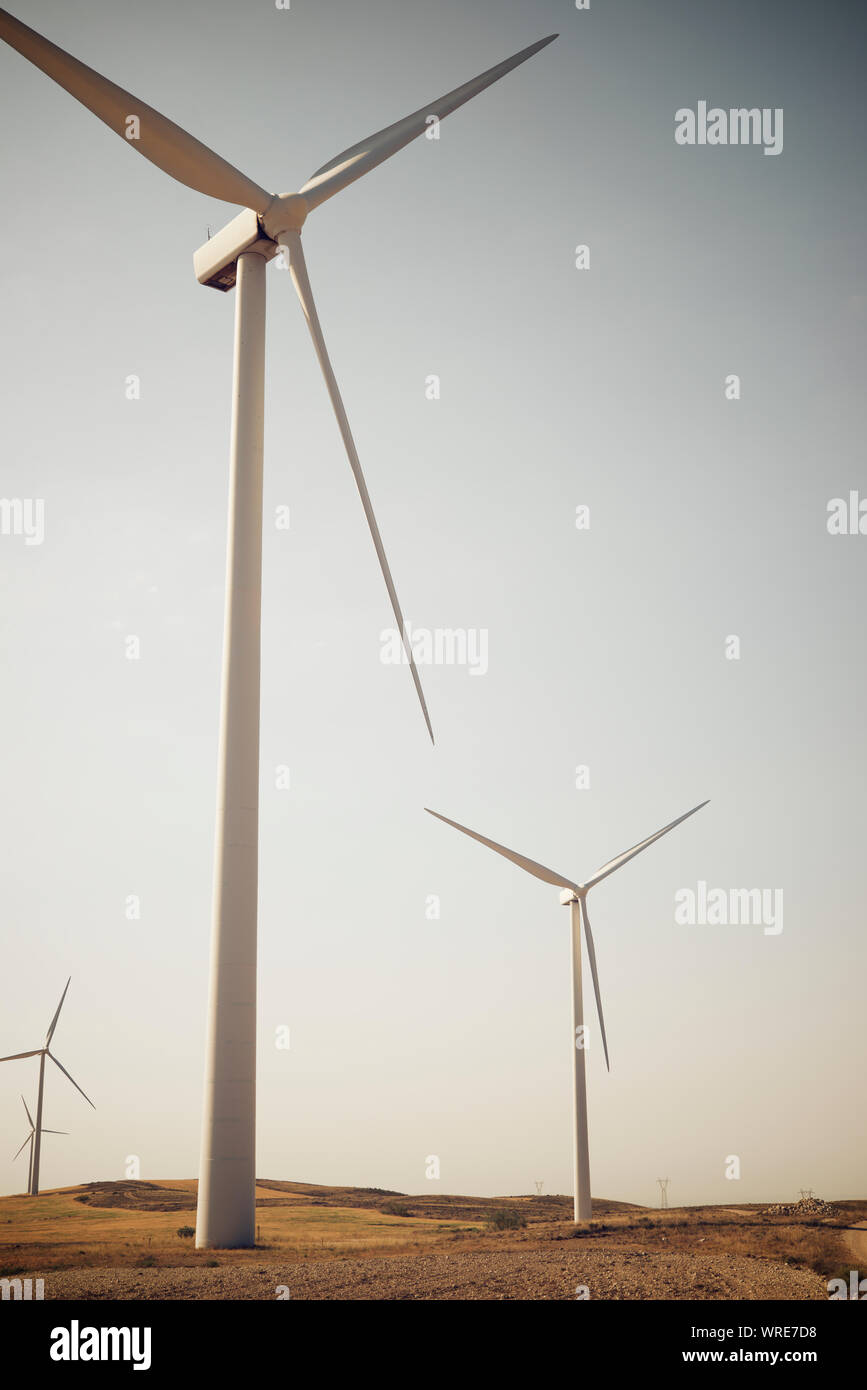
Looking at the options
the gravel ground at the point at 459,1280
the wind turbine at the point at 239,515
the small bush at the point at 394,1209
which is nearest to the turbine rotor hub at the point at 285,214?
the wind turbine at the point at 239,515

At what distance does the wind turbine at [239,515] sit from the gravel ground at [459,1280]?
352 centimetres

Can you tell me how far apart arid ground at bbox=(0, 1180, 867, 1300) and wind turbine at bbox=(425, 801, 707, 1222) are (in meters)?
2.27

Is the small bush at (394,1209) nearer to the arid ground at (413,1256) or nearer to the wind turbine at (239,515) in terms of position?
the arid ground at (413,1256)

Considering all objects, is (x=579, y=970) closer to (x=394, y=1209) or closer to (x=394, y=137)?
(x=394, y=1209)

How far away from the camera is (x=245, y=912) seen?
25297mm

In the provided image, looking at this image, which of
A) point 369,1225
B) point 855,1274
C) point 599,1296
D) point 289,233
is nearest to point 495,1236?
point 369,1225

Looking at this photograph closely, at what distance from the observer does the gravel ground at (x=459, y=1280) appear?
1717cm

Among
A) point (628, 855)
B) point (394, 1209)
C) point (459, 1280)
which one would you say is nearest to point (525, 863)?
point (628, 855)

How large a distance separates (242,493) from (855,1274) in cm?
2286

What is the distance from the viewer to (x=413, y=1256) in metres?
23.3

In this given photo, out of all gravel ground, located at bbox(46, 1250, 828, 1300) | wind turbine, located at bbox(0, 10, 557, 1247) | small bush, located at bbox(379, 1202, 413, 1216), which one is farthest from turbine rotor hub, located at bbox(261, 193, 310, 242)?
small bush, located at bbox(379, 1202, 413, 1216)

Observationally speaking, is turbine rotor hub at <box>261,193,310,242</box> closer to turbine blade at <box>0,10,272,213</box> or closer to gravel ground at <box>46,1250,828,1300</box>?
turbine blade at <box>0,10,272,213</box>
